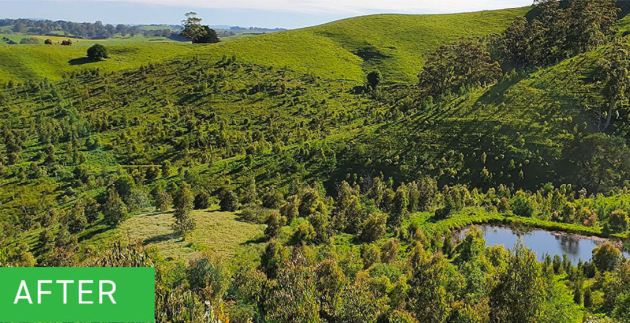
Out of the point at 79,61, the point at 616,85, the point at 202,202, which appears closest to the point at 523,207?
the point at 616,85

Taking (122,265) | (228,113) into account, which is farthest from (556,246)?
(228,113)

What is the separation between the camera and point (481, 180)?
51531mm

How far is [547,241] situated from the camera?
123 ft

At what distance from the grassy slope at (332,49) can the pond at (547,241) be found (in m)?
68.1

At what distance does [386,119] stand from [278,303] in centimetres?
5584

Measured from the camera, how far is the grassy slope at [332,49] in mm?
104125

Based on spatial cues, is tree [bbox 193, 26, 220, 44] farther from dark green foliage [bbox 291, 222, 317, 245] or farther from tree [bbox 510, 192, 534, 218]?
tree [bbox 510, 192, 534, 218]

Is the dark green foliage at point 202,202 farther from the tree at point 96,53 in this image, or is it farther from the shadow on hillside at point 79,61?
the tree at point 96,53

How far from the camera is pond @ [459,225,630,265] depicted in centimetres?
3534


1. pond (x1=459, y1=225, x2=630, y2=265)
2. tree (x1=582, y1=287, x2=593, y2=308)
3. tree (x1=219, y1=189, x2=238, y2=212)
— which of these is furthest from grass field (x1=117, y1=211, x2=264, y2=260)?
tree (x1=582, y1=287, x2=593, y2=308)

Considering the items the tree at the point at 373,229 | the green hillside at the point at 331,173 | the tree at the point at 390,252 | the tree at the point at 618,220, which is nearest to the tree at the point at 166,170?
the green hillside at the point at 331,173

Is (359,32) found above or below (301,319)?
above

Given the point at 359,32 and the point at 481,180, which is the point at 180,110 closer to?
the point at 481,180

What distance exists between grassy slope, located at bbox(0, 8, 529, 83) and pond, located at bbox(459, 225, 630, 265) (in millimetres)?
68107
